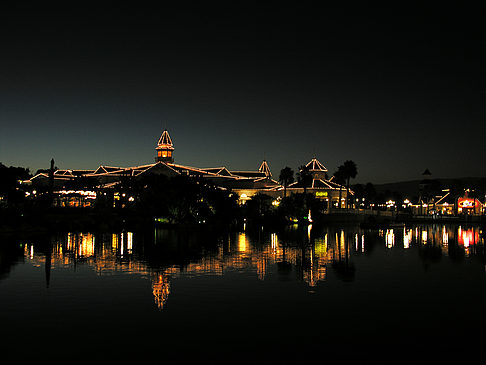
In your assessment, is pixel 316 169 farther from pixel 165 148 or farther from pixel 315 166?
pixel 165 148

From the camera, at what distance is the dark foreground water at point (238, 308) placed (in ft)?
47.9

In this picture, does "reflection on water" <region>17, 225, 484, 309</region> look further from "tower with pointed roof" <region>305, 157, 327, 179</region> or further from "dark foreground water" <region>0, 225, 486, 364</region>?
"tower with pointed roof" <region>305, 157, 327, 179</region>

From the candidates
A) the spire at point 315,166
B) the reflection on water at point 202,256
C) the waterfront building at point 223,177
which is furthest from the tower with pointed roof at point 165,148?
the reflection on water at point 202,256

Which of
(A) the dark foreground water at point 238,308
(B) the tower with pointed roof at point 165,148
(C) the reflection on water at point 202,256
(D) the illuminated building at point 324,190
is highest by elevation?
(B) the tower with pointed roof at point 165,148

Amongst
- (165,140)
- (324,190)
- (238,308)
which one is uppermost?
(165,140)

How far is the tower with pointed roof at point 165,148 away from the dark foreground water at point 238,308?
425 ft

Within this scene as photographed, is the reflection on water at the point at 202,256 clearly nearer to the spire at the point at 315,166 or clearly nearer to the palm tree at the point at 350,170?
the palm tree at the point at 350,170

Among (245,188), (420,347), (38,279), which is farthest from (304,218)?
(420,347)

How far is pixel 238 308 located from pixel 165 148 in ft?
487

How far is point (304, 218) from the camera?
9706 cm

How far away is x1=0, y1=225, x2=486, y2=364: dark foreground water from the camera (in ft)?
47.9

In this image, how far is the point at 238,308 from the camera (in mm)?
19719

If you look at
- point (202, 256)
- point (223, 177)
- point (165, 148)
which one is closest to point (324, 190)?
point (223, 177)

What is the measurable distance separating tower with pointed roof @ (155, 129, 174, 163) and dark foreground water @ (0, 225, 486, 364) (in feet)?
425
